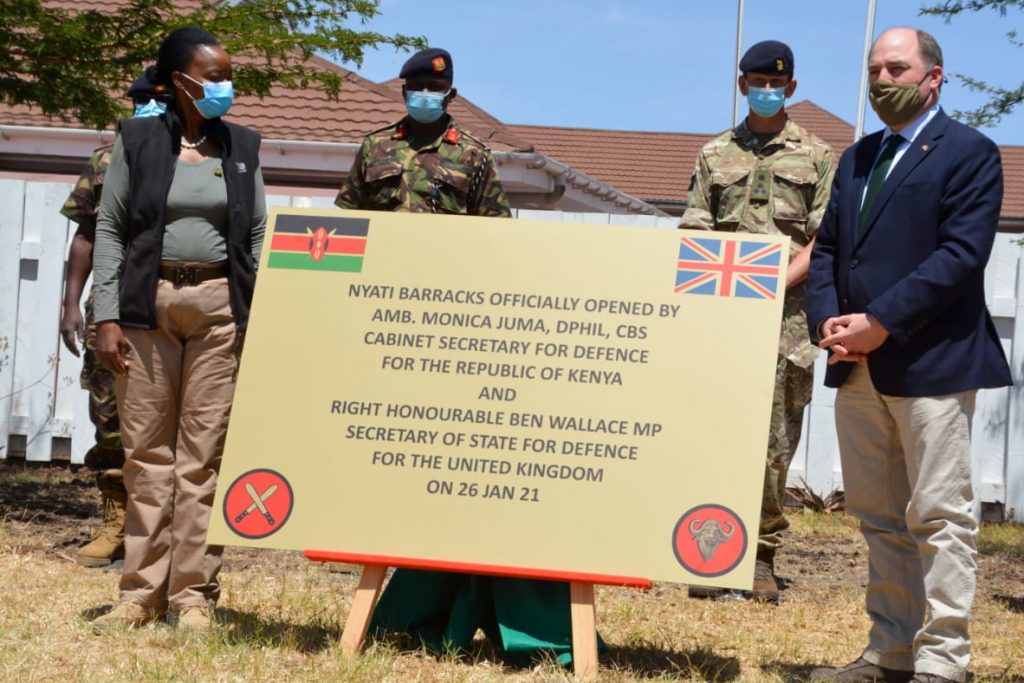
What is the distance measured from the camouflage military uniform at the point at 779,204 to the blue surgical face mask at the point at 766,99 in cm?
19

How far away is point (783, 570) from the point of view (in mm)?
7047

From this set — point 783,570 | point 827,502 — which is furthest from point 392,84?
point 783,570

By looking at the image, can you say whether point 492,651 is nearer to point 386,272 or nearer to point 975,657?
point 386,272

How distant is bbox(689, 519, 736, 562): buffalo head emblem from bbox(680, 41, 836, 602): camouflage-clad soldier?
1.95 m

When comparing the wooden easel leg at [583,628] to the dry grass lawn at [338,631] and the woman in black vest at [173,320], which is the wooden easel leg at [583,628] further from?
the woman in black vest at [173,320]

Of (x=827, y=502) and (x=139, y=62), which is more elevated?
(x=139, y=62)

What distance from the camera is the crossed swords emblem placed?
438cm

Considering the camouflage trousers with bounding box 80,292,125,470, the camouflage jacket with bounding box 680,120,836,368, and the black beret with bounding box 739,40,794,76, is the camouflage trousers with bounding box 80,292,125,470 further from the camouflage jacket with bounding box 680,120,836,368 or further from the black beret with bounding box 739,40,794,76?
the black beret with bounding box 739,40,794,76

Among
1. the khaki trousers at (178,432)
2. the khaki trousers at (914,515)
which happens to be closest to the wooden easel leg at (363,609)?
the khaki trousers at (178,432)

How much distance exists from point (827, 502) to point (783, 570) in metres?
2.38

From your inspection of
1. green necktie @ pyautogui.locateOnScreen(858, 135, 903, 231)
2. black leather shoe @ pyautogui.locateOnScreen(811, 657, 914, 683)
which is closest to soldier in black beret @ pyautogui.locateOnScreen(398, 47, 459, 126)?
green necktie @ pyautogui.locateOnScreen(858, 135, 903, 231)

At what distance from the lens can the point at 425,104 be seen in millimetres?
5793

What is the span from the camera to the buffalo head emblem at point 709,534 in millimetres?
4098

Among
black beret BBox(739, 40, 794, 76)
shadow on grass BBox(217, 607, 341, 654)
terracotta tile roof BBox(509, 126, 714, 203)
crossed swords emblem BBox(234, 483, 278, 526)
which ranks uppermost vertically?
terracotta tile roof BBox(509, 126, 714, 203)
